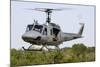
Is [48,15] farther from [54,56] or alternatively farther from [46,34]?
[54,56]

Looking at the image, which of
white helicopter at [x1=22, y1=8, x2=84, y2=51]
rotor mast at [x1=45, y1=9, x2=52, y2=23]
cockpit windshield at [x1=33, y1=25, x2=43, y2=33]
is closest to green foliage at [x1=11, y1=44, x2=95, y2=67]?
white helicopter at [x1=22, y1=8, x2=84, y2=51]

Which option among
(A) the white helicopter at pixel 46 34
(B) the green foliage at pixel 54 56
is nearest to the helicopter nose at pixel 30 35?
(A) the white helicopter at pixel 46 34

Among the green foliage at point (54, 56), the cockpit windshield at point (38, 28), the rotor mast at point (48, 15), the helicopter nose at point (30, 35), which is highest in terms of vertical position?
the rotor mast at point (48, 15)

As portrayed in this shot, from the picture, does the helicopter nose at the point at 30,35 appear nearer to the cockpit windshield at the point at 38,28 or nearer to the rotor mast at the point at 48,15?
the cockpit windshield at the point at 38,28

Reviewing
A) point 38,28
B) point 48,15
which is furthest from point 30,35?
point 48,15

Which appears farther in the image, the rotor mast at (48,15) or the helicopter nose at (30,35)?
the rotor mast at (48,15)

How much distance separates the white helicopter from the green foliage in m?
0.09

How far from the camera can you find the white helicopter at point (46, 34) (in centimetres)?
283

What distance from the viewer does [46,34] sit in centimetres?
290

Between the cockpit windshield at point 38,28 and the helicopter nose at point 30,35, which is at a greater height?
the cockpit windshield at point 38,28

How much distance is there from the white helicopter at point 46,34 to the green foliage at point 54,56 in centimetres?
9

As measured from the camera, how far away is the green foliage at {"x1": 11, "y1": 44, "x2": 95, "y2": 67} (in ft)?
9.10

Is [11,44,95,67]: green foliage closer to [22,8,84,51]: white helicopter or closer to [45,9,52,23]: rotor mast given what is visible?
[22,8,84,51]: white helicopter
